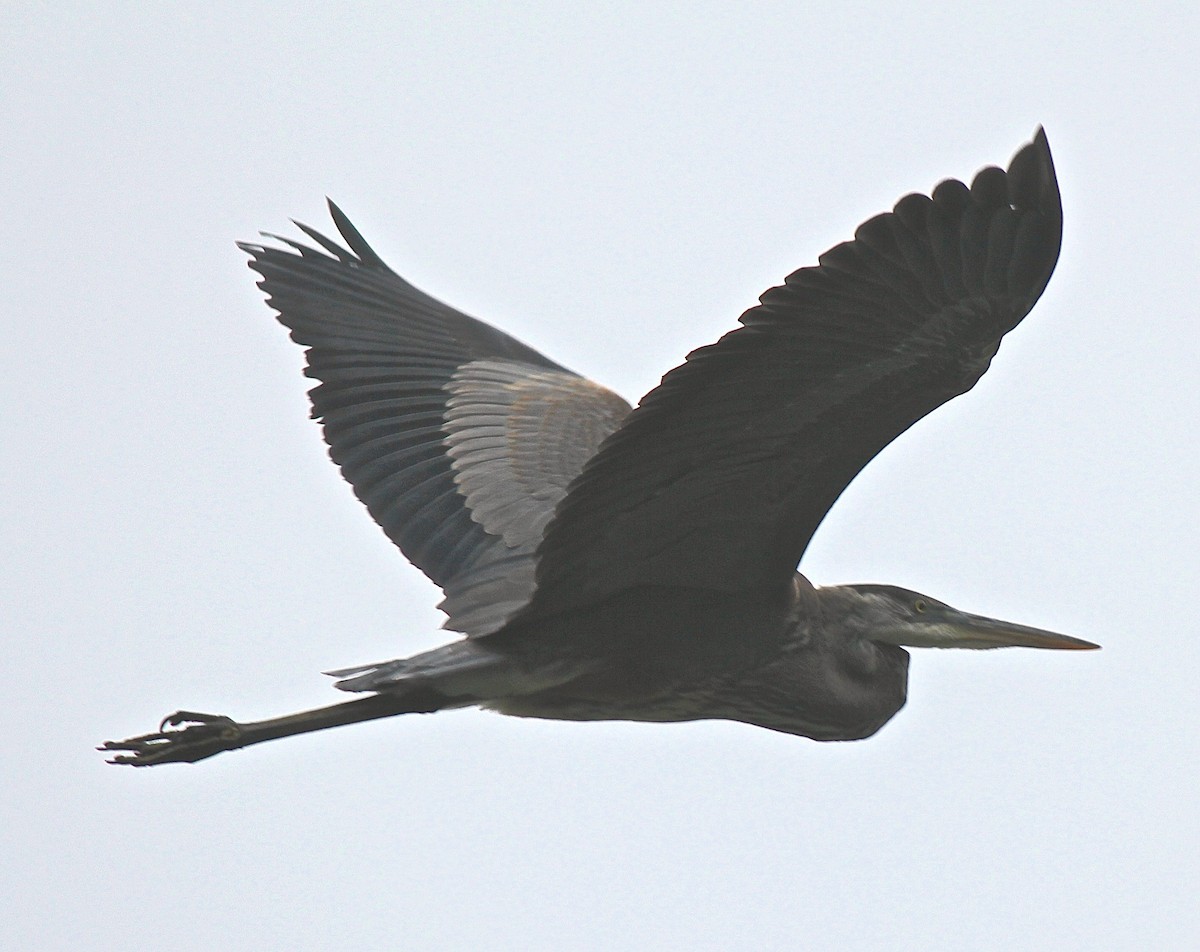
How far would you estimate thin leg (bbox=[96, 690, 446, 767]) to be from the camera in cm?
604

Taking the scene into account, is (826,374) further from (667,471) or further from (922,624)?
(922,624)

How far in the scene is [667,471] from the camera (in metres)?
5.26

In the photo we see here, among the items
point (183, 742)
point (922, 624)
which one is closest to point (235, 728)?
point (183, 742)

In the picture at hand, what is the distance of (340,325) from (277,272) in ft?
1.23

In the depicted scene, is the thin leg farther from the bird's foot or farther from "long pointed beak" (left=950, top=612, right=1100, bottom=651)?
"long pointed beak" (left=950, top=612, right=1100, bottom=651)

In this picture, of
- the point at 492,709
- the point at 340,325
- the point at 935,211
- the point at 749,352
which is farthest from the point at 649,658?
the point at 340,325

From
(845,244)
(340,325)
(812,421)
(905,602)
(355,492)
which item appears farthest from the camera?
(340,325)

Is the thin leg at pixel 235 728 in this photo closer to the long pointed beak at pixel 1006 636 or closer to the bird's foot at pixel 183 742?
the bird's foot at pixel 183 742

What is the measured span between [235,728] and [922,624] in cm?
236

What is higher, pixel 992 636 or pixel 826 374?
pixel 826 374

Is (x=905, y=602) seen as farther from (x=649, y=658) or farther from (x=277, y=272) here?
(x=277, y=272)

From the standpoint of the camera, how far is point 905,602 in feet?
21.2

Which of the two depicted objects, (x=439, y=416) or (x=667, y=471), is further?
(x=439, y=416)

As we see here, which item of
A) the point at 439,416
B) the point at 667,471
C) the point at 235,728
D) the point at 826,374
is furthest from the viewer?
the point at 439,416
